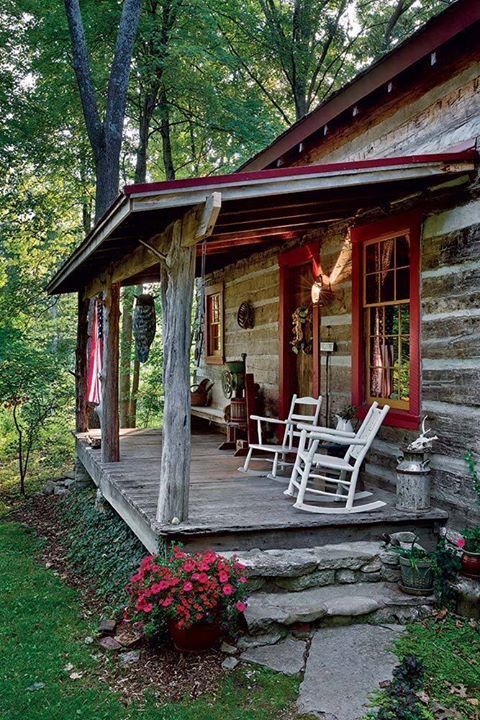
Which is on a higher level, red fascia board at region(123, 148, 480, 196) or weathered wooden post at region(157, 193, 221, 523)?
red fascia board at region(123, 148, 480, 196)

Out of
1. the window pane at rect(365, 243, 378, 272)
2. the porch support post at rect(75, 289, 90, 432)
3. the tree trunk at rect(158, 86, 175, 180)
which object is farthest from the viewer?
the tree trunk at rect(158, 86, 175, 180)

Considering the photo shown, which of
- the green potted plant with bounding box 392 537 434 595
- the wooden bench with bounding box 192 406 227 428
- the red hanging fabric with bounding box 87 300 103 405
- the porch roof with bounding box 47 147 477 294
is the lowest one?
the green potted plant with bounding box 392 537 434 595

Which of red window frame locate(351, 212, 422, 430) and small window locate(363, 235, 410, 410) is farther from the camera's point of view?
small window locate(363, 235, 410, 410)

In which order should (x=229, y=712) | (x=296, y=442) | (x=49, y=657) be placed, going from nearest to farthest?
(x=229, y=712) → (x=49, y=657) → (x=296, y=442)

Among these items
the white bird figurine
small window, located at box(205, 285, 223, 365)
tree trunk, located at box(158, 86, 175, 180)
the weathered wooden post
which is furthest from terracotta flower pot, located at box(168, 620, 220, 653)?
tree trunk, located at box(158, 86, 175, 180)

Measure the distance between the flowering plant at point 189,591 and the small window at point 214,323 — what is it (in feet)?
22.0

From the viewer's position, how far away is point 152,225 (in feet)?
15.6

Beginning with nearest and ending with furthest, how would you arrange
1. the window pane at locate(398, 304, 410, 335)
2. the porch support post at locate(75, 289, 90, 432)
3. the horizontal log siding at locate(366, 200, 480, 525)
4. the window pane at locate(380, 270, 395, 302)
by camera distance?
the horizontal log siding at locate(366, 200, 480, 525) → the window pane at locate(398, 304, 410, 335) → the window pane at locate(380, 270, 395, 302) → the porch support post at locate(75, 289, 90, 432)

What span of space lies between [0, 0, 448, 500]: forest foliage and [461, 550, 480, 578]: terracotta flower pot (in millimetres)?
6446

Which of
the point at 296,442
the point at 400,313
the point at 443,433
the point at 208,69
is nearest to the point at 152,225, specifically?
the point at 400,313

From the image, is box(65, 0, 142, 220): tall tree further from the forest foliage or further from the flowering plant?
the flowering plant

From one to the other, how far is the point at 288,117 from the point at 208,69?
17.4 ft

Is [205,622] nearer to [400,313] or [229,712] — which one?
[229,712]

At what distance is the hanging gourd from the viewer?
7312 millimetres
